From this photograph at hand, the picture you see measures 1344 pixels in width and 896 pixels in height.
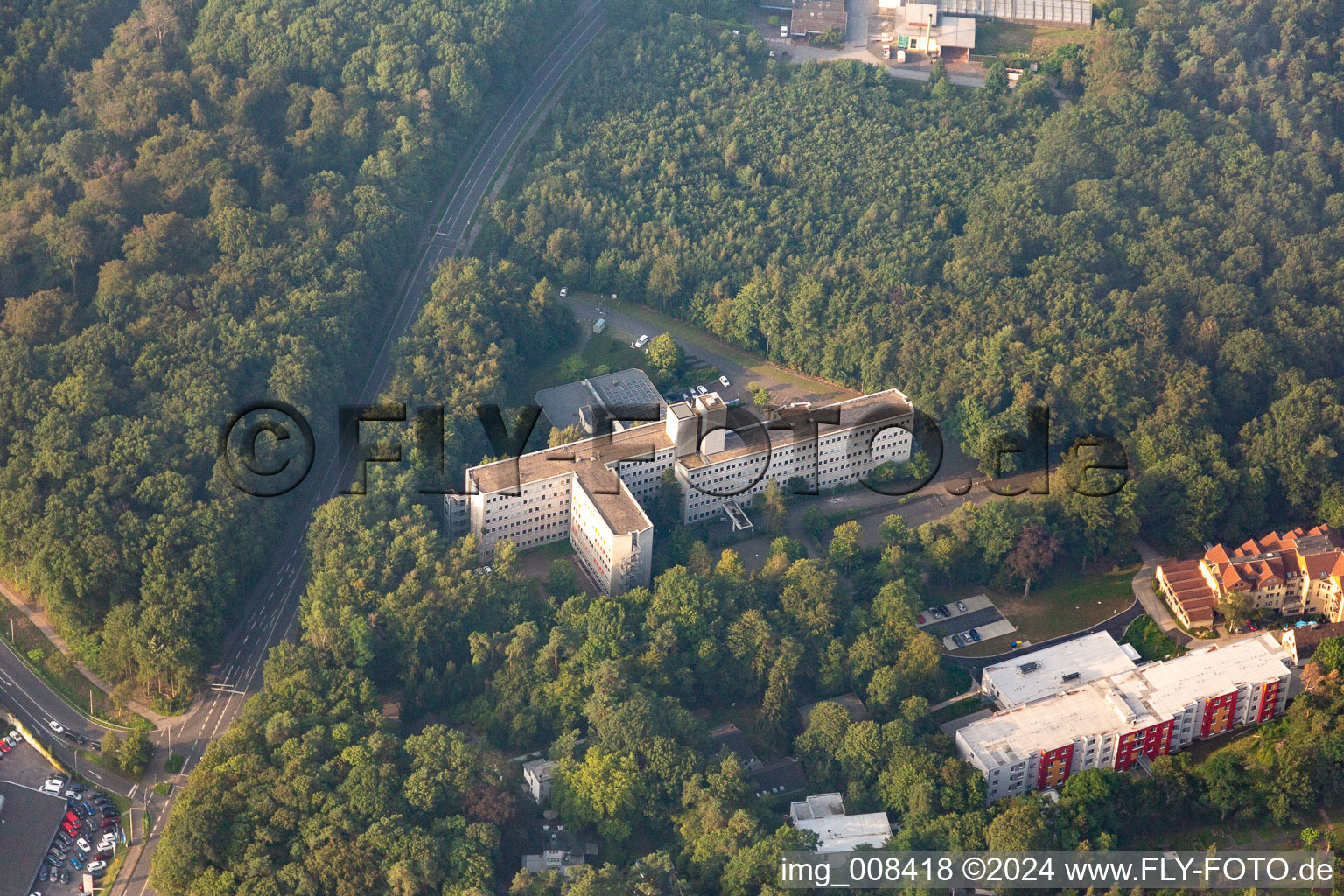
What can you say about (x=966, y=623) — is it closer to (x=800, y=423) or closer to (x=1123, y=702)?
(x=1123, y=702)

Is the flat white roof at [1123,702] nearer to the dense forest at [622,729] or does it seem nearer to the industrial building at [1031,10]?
the dense forest at [622,729]

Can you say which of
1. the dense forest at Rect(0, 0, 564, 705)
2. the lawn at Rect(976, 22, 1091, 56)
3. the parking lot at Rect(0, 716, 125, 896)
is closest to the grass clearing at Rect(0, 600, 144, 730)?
the dense forest at Rect(0, 0, 564, 705)

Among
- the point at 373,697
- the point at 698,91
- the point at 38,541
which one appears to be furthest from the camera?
the point at 698,91

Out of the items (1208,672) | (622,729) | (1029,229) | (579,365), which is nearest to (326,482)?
(579,365)

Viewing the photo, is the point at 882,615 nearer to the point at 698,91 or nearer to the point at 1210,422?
the point at 1210,422

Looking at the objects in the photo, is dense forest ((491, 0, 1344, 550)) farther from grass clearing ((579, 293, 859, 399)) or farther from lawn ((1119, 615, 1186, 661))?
lawn ((1119, 615, 1186, 661))

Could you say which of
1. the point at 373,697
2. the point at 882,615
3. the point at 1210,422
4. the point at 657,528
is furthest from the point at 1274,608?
the point at 373,697
